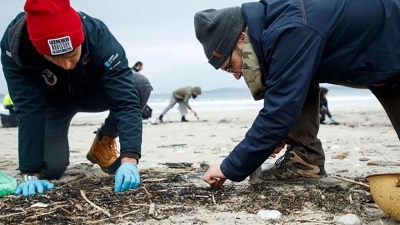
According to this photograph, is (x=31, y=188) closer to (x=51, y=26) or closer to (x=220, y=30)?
(x=51, y=26)

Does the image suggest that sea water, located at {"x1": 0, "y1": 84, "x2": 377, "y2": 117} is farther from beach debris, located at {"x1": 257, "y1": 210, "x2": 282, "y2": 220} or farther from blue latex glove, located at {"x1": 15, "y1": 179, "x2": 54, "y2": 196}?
beach debris, located at {"x1": 257, "y1": 210, "x2": 282, "y2": 220}

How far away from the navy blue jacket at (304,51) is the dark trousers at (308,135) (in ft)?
2.70

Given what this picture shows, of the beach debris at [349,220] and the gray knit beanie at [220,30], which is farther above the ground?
the gray knit beanie at [220,30]

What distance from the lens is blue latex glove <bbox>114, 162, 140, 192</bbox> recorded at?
11.1 ft

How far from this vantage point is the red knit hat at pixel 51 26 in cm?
321

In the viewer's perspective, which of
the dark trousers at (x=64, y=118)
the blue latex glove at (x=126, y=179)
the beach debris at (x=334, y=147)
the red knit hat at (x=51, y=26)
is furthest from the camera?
the beach debris at (x=334, y=147)

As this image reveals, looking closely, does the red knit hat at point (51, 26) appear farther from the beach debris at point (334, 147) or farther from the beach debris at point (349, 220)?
the beach debris at point (334, 147)

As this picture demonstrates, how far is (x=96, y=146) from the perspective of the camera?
472 centimetres

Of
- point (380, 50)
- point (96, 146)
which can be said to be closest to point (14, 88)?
point (96, 146)

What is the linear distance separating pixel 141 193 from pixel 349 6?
1.73m

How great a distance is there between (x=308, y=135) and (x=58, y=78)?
1986mm

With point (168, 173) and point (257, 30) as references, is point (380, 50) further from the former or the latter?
point (168, 173)

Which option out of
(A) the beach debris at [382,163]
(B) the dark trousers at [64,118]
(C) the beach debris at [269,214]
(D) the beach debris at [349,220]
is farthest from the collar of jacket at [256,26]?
(A) the beach debris at [382,163]

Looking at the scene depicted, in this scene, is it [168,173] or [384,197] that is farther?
[168,173]
